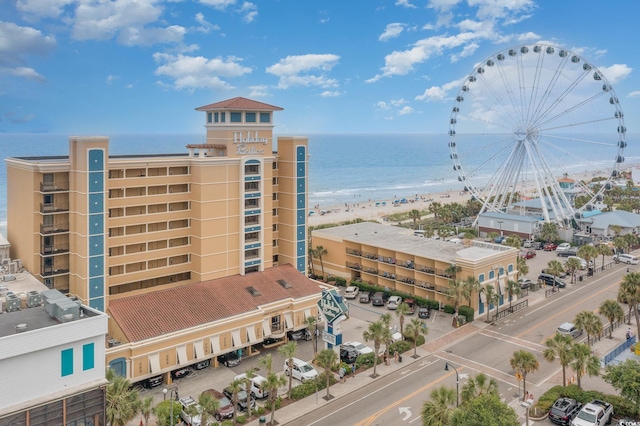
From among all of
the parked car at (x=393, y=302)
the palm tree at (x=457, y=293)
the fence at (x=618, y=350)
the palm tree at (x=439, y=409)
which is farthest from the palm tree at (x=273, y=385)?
the fence at (x=618, y=350)

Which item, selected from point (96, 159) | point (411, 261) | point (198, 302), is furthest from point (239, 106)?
point (411, 261)

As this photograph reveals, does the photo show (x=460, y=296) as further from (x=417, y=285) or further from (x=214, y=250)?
(x=214, y=250)

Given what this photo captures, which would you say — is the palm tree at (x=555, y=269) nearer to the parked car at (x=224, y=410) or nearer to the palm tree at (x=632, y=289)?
the palm tree at (x=632, y=289)

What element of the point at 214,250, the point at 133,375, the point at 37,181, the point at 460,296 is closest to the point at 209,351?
the point at 133,375

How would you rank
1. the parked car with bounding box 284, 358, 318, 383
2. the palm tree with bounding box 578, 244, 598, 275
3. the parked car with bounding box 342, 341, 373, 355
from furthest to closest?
the palm tree with bounding box 578, 244, 598, 275 → the parked car with bounding box 342, 341, 373, 355 → the parked car with bounding box 284, 358, 318, 383

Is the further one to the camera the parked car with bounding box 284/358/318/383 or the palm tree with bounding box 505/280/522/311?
the palm tree with bounding box 505/280/522/311

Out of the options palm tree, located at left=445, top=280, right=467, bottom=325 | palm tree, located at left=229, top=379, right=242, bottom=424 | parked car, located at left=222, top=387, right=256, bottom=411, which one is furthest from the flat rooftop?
palm tree, located at left=229, top=379, right=242, bottom=424

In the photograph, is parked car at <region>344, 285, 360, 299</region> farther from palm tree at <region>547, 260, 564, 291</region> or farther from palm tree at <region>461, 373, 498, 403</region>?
palm tree at <region>461, 373, 498, 403</region>
